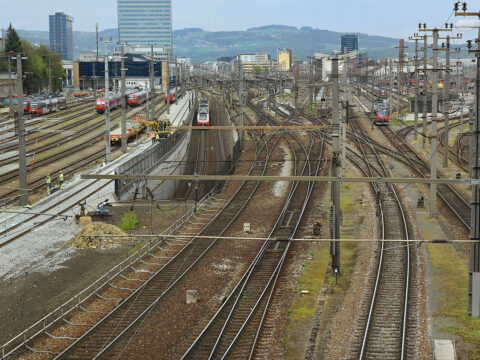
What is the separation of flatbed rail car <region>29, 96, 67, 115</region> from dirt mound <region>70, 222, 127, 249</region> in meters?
39.5

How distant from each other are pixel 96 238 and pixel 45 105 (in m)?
42.6

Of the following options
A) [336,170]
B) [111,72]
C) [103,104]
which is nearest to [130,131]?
[103,104]

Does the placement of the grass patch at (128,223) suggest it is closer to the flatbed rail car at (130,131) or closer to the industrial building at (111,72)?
the flatbed rail car at (130,131)

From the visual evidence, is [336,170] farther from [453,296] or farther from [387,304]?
[453,296]

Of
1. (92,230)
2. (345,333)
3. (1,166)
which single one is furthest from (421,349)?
(1,166)

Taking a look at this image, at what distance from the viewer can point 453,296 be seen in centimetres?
1577

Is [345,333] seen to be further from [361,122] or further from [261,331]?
[361,122]

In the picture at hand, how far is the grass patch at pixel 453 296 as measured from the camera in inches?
519

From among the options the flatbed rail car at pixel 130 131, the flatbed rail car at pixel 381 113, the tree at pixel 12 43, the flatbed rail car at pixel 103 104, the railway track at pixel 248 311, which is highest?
the tree at pixel 12 43

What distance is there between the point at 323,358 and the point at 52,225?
46.5 ft

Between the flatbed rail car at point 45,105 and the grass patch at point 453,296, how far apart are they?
45.6 m

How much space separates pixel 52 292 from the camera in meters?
16.7

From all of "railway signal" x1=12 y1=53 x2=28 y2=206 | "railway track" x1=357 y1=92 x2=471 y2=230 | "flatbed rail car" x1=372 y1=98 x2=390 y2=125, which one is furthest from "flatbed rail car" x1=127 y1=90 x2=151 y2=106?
"railway signal" x1=12 y1=53 x2=28 y2=206

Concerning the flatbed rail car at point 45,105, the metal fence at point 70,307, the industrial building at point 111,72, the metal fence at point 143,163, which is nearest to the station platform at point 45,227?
the metal fence at point 143,163
